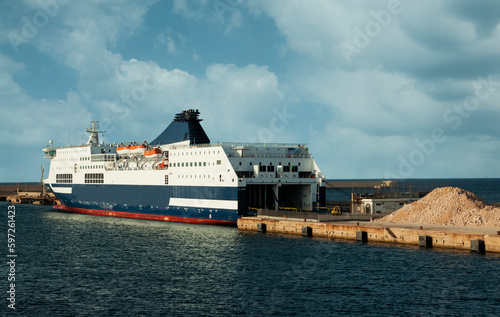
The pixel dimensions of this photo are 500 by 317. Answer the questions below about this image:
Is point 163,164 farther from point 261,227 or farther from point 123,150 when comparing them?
point 261,227

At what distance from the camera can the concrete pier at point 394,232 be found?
37200 mm

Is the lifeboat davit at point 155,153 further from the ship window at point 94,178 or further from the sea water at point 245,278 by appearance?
the sea water at point 245,278

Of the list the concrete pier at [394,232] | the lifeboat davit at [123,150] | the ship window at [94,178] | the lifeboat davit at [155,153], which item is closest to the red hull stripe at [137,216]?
the ship window at [94,178]

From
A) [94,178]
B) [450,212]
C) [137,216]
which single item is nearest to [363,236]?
[450,212]

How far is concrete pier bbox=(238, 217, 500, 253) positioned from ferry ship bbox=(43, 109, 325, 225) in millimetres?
4536

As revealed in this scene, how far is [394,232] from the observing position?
41.5m

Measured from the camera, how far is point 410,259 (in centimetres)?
3538

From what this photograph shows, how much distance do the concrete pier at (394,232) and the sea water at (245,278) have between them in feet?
3.71

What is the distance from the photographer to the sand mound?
42.1 metres

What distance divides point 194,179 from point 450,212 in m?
25.2

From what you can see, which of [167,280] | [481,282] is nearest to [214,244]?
[167,280]

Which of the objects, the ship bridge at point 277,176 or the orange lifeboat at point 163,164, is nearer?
the ship bridge at point 277,176

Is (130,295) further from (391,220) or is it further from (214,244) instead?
(391,220)

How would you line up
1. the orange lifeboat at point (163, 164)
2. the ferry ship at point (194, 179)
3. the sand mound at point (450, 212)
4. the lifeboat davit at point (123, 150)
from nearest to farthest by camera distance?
the sand mound at point (450, 212) → the ferry ship at point (194, 179) → the orange lifeboat at point (163, 164) → the lifeboat davit at point (123, 150)
